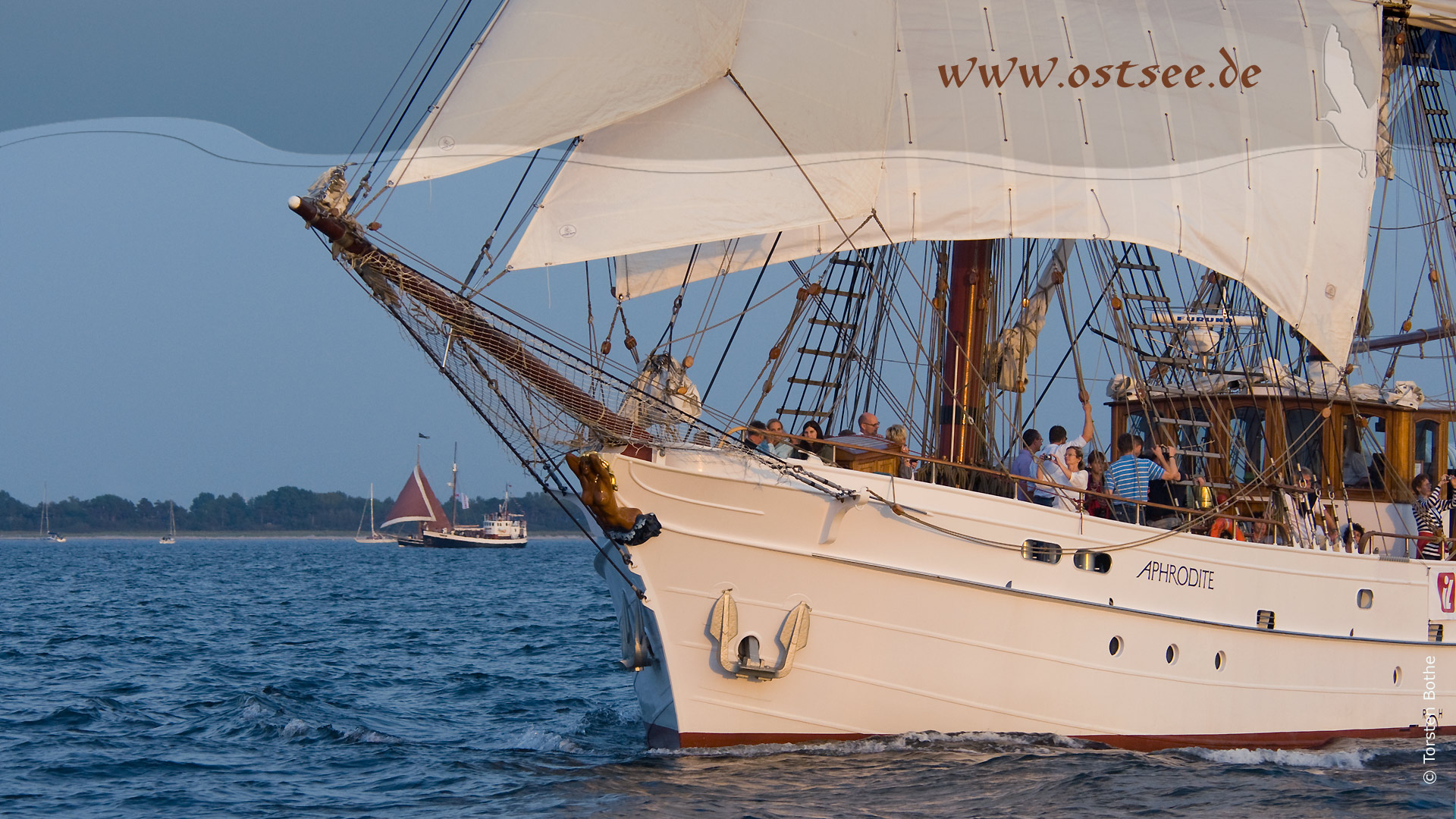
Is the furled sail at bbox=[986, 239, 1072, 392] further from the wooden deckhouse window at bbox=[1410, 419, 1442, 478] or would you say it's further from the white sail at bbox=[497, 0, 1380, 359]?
the wooden deckhouse window at bbox=[1410, 419, 1442, 478]

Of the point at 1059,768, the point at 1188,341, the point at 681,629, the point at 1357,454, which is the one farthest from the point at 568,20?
the point at 1357,454

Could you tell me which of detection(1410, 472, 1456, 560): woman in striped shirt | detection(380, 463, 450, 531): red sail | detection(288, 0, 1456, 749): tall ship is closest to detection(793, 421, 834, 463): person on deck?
detection(288, 0, 1456, 749): tall ship

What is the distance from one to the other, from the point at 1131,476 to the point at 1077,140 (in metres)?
4.13

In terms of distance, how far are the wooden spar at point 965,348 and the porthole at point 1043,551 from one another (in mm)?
2083

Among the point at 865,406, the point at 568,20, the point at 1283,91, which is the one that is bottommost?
the point at 865,406

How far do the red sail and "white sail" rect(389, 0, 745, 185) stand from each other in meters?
93.0

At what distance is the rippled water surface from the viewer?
426 inches

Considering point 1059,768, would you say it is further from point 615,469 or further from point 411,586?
point 411,586

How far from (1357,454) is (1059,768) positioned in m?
7.16

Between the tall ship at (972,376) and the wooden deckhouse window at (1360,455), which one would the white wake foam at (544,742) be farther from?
the wooden deckhouse window at (1360,455)

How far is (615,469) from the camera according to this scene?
37.8ft

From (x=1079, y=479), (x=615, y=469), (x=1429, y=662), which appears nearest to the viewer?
(x=615, y=469)

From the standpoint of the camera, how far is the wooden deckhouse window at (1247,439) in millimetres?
16125

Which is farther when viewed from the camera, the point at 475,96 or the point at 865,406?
the point at 865,406
